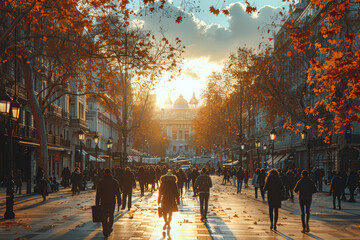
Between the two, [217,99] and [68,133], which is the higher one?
[217,99]

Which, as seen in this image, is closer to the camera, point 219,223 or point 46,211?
point 219,223

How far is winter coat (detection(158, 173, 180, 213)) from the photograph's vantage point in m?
13.3

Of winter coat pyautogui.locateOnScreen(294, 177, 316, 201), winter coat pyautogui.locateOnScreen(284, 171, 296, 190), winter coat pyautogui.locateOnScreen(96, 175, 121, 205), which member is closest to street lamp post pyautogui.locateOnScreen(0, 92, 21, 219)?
winter coat pyautogui.locateOnScreen(96, 175, 121, 205)

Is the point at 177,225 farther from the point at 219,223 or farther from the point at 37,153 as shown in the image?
the point at 37,153

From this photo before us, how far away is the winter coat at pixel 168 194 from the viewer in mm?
13271

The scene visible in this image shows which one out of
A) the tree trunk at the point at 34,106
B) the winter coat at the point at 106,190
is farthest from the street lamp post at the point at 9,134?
the tree trunk at the point at 34,106

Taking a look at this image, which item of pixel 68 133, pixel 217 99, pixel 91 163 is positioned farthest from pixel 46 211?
pixel 91 163

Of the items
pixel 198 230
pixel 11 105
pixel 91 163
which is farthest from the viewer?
pixel 91 163

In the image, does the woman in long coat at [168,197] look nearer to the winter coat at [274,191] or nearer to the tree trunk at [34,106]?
the winter coat at [274,191]

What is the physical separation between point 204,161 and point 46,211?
85004 mm

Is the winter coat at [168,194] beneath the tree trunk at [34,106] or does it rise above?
beneath

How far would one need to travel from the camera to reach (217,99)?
64.8 meters

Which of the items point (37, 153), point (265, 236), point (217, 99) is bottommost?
point (265, 236)

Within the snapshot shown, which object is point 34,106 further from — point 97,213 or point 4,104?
point 97,213
